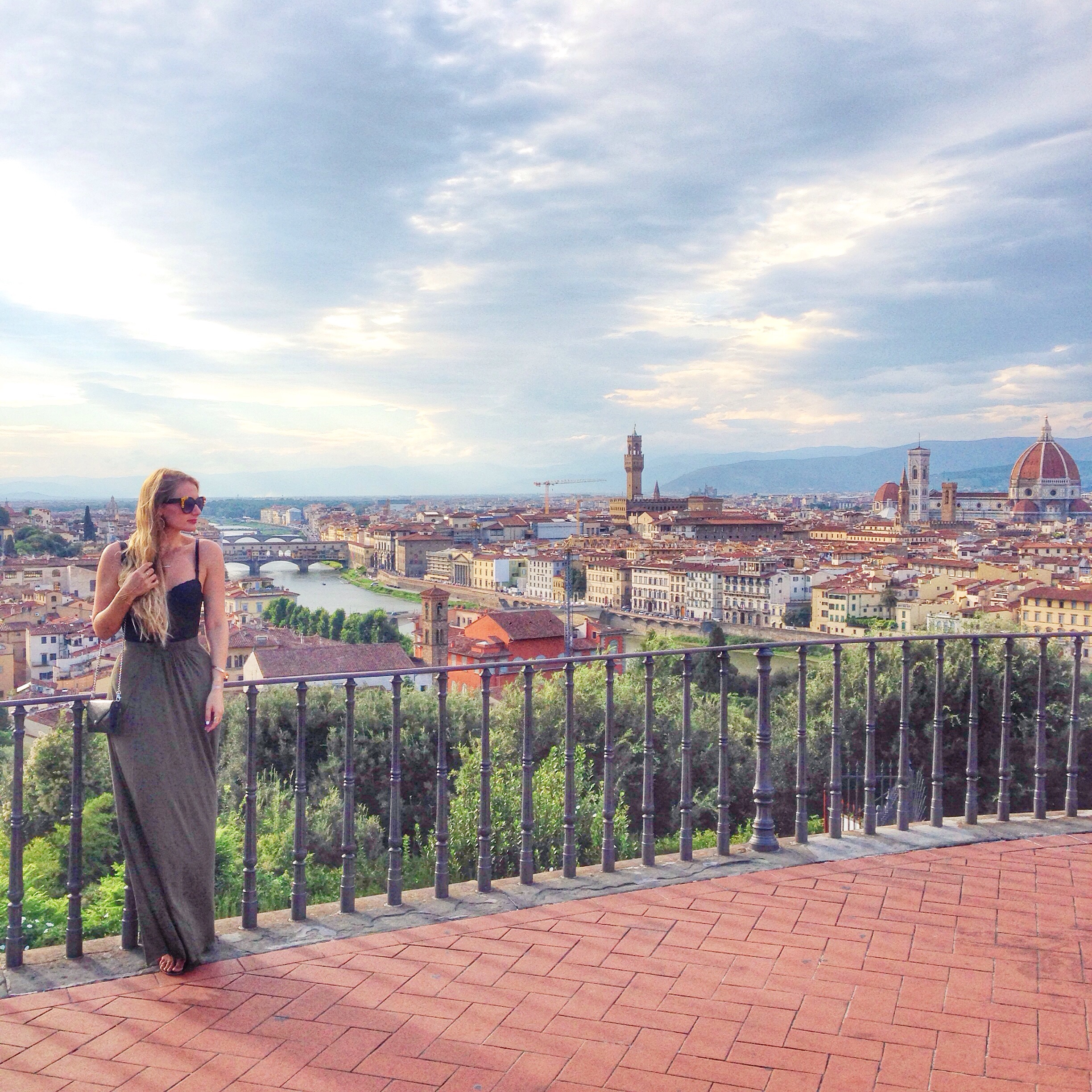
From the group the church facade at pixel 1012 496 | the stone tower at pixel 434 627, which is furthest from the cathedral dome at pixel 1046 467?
the stone tower at pixel 434 627

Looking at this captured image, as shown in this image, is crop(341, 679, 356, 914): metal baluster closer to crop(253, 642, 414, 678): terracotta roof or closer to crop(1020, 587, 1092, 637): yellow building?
crop(253, 642, 414, 678): terracotta roof

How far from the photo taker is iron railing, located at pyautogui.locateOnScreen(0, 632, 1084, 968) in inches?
106

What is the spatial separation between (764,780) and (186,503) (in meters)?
2.19

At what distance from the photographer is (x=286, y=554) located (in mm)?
84938

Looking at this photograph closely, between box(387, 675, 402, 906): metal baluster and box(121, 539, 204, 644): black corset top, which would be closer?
box(121, 539, 204, 644): black corset top

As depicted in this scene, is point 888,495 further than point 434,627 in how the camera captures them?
Yes

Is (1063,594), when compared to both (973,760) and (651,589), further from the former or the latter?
(973,760)

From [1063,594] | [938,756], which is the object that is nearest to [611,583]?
[1063,594]

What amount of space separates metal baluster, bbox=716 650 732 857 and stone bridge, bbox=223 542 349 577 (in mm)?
65824

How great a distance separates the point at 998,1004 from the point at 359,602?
210 ft

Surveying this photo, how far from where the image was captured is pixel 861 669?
1727 centimetres

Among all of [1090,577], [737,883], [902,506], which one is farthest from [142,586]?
[902,506]

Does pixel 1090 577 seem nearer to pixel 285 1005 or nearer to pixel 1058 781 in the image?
pixel 1058 781

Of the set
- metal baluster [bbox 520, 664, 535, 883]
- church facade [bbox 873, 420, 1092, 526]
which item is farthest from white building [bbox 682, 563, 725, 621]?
metal baluster [bbox 520, 664, 535, 883]
